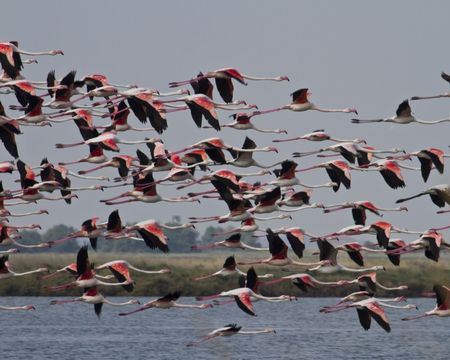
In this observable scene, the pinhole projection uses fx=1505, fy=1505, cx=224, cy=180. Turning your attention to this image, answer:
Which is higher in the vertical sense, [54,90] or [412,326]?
[54,90]

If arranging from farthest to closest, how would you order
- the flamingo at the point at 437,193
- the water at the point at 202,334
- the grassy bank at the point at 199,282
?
1. the grassy bank at the point at 199,282
2. the water at the point at 202,334
3. the flamingo at the point at 437,193

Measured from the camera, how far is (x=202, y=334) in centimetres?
3884

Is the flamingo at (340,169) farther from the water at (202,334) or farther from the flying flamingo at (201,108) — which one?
the water at (202,334)

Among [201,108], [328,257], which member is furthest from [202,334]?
[201,108]

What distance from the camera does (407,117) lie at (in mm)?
22969

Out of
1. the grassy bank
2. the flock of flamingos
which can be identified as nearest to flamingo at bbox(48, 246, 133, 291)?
the flock of flamingos

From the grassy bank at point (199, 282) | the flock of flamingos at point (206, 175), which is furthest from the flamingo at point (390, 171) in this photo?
the grassy bank at point (199, 282)

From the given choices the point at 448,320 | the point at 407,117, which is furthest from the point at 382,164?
the point at 448,320

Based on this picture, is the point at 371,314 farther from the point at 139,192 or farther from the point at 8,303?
the point at 8,303

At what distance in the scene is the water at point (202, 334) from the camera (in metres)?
32.9

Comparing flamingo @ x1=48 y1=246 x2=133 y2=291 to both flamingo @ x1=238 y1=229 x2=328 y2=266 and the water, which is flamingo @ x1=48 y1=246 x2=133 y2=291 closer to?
flamingo @ x1=238 y1=229 x2=328 y2=266

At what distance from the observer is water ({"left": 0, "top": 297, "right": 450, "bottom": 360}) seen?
32875 millimetres

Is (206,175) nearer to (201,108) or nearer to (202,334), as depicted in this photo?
(201,108)

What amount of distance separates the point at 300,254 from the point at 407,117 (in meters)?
2.65
